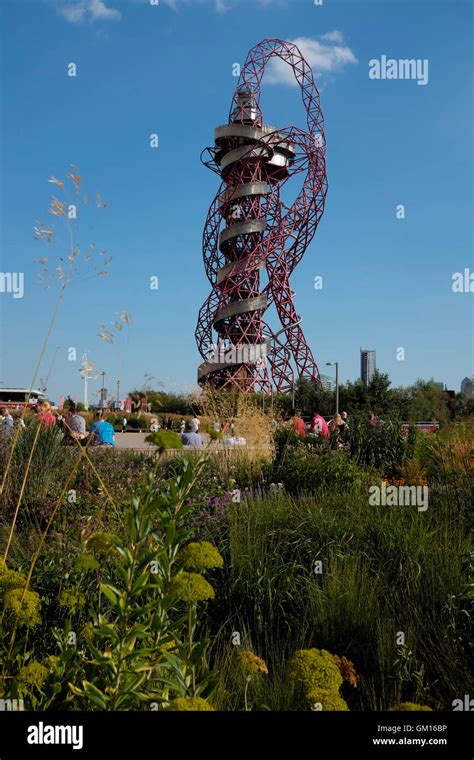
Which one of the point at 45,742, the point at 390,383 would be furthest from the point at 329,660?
the point at 390,383

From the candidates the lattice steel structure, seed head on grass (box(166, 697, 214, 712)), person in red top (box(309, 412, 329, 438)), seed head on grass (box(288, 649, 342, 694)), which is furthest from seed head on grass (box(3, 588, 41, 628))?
the lattice steel structure

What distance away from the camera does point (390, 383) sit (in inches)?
1815

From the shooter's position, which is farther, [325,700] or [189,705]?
[325,700]

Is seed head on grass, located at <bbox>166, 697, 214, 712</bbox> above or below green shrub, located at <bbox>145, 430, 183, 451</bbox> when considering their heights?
below

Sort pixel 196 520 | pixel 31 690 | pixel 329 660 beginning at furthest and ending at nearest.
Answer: pixel 196 520 → pixel 31 690 → pixel 329 660

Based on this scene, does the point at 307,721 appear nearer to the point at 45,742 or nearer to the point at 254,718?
the point at 254,718

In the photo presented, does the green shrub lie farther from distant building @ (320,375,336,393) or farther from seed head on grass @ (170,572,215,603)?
distant building @ (320,375,336,393)

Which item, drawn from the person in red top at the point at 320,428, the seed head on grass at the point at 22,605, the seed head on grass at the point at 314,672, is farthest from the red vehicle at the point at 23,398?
the person in red top at the point at 320,428

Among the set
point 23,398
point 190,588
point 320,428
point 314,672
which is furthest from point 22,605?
point 23,398

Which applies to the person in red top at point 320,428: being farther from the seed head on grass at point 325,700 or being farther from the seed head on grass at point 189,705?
the seed head on grass at point 189,705

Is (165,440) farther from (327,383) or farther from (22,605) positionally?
(327,383)

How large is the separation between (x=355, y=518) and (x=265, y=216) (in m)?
47.8

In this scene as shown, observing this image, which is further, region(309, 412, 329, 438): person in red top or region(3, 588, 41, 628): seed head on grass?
region(309, 412, 329, 438): person in red top

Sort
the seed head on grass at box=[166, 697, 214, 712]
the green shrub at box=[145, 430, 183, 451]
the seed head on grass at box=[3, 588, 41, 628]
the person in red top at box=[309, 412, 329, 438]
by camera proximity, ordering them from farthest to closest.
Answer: the person in red top at box=[309, 412, 329, 438]
the seed head on grass at box=[3, 588, 41, 628]
the green shrub at box=[145, 430, 183, 451]
the seed head on grass at box=[166, 697, 214, 712]
